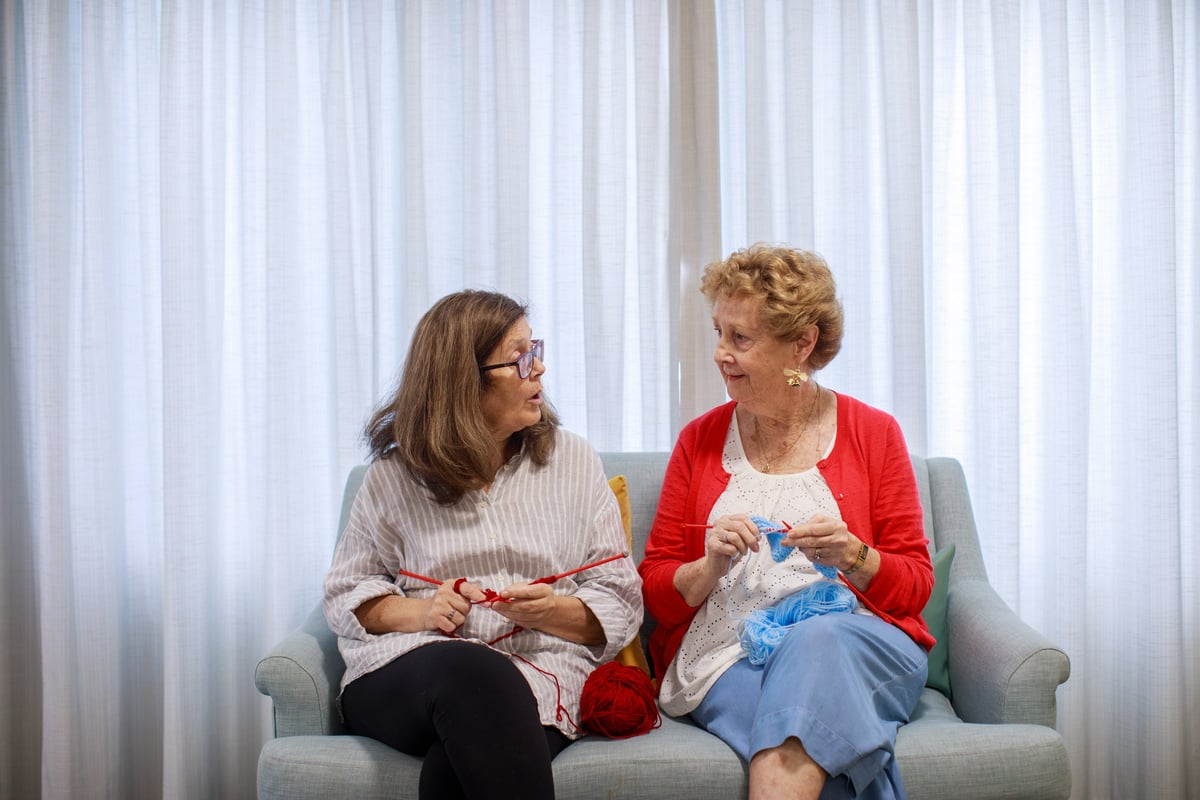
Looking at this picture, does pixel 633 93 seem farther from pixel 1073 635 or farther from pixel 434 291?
pixel 1073 635

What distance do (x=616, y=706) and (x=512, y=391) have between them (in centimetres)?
63

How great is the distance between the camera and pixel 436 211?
2.55 meters

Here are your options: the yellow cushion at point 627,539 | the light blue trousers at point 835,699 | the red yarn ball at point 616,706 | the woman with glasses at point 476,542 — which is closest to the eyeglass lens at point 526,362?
the woman with glasses at point 476,542

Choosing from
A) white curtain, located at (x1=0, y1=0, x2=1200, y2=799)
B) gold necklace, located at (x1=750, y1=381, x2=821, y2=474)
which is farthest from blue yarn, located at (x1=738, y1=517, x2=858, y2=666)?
white curtain, located at (x1=0, y1=0, x2=1200, y2=799)

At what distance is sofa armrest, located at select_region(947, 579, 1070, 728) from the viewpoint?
5.90ft

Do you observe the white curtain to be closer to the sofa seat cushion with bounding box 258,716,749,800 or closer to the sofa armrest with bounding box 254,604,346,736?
the sofa armrest with bounding box 254,604,346,736

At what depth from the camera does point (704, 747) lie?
5.75 feet

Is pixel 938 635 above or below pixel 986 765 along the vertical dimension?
above

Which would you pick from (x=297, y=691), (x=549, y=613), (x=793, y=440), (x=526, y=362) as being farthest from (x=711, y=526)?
(x=297, y=691)

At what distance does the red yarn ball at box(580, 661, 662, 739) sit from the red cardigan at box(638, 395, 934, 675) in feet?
0.74

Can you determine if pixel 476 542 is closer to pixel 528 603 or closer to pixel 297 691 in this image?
pixel 528 603

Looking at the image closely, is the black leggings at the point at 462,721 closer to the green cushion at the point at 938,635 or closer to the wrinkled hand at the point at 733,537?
the wrinkled hand at the point at 733,537

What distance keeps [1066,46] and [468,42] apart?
59.7 inches

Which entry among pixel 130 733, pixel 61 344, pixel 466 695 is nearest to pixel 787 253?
pixel 466 695
